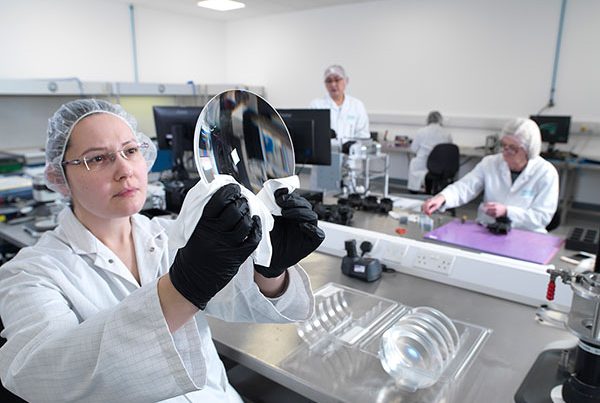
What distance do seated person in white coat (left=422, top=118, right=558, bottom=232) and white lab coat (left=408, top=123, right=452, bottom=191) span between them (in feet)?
9.16

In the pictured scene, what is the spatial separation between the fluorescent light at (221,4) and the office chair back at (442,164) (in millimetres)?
3612

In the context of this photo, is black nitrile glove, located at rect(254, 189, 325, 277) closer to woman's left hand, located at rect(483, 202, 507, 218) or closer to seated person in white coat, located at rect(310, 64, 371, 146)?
woman's left hand, located at rect(483, 202, 507, 218)

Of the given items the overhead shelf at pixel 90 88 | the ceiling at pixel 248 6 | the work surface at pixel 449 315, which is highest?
the ceiling at pixel 248 6

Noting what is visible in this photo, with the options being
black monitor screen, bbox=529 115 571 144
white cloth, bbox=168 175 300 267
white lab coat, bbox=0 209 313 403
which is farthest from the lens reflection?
black monitor screen, bbox=529 115 571 144

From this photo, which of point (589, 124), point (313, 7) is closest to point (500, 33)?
point (589, 124)

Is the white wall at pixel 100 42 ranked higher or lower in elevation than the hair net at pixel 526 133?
higher

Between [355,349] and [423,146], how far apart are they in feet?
15.7

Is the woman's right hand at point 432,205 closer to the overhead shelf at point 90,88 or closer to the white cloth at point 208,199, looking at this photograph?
the white cloth at point 208,199

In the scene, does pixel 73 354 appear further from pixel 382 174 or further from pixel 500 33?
pixel 500 33

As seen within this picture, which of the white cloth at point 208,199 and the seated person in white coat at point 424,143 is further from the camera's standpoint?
the seated person in white coat at point 424,143

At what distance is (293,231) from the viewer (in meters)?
0.81

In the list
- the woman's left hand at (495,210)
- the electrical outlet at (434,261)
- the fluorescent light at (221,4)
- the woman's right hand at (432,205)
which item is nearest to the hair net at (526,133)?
the woman's left hand at (495,210)

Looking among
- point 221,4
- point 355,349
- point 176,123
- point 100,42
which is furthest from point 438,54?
point 355,349

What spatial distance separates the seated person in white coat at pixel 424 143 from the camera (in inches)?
212
